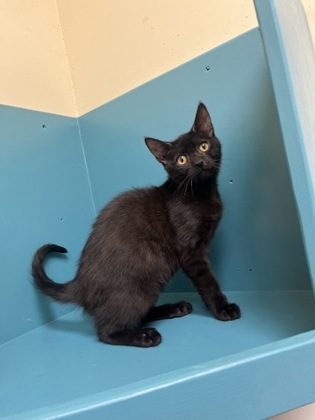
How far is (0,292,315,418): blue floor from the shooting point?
603 mm

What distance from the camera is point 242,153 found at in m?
0.94

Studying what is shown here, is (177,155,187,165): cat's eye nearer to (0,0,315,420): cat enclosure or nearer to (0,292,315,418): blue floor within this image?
(0,0,315,420): cat enclosure

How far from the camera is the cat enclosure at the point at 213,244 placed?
457mm

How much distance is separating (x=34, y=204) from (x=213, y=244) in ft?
1.80

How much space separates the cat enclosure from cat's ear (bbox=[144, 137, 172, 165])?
147 mm

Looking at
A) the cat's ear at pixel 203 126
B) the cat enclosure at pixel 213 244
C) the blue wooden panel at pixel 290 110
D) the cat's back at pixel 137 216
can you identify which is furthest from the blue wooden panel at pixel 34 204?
the blue wooden panel at pixel 290 110

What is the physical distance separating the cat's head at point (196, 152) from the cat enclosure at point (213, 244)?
81 mm

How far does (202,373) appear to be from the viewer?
0.44 metres

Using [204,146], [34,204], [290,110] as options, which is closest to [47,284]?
[34,204]

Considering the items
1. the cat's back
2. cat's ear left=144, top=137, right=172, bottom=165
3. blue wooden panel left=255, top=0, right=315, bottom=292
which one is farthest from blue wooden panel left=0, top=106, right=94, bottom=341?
blue wooden panel left=255, top=0, right=315, bottom=292

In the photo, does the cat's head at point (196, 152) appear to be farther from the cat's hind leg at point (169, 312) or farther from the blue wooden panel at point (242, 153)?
the cat's hind leg at point (169, 312)

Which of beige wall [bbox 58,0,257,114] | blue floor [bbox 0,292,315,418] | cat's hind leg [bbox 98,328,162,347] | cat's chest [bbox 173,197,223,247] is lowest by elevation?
blue floor [bbox 0,292,315,418]

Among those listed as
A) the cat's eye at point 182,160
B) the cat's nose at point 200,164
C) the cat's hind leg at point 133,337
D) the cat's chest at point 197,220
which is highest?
the cat's eye at point 182,160

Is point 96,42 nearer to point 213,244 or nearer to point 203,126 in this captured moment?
point 203,126
